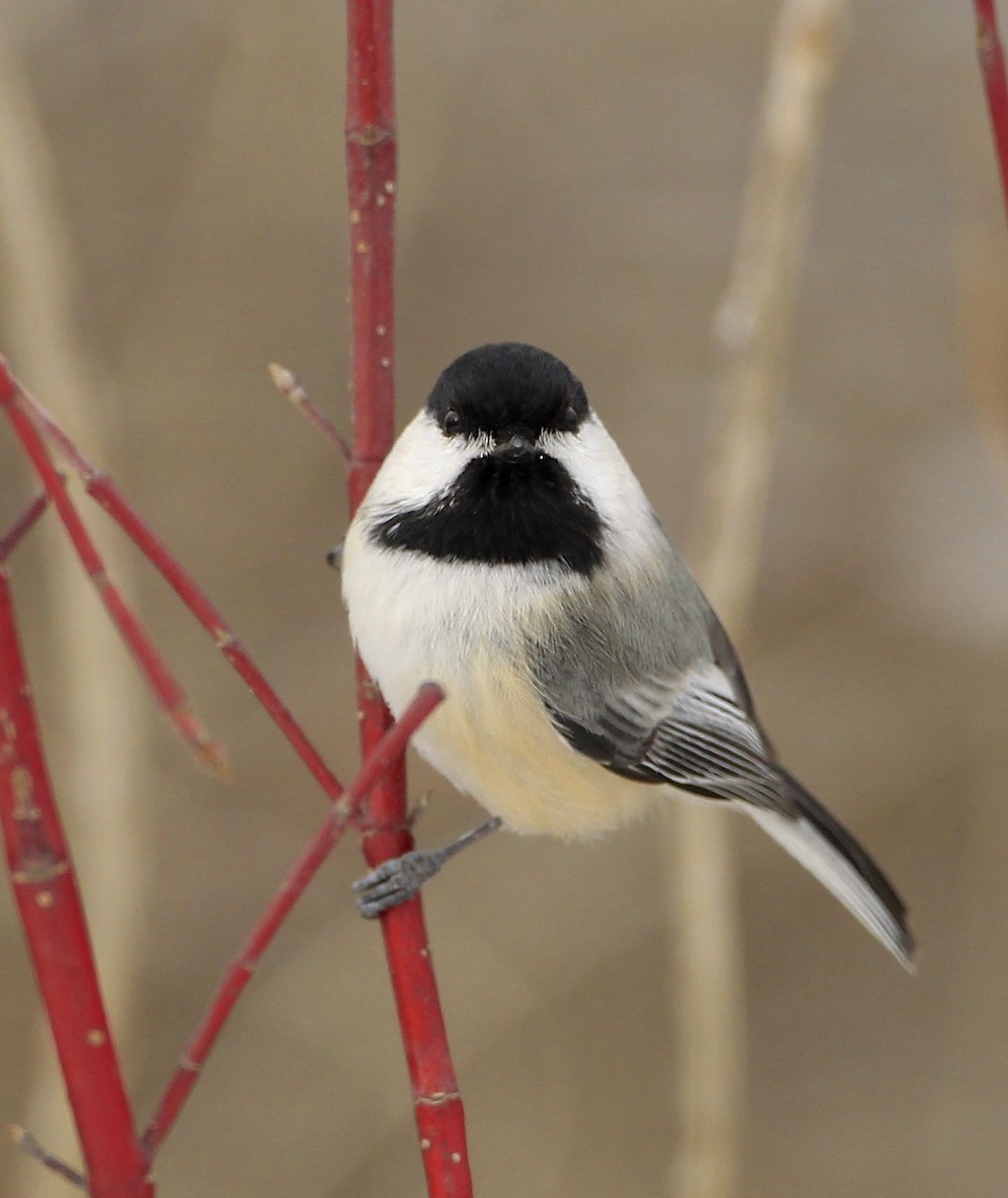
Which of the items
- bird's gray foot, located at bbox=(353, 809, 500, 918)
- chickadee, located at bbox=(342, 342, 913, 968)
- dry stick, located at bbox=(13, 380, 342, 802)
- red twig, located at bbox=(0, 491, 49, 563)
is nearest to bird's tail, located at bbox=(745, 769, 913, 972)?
chickadee, located at bbox=(342, 342, 913, 968)

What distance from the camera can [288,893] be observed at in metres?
0.62

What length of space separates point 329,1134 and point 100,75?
2.09m

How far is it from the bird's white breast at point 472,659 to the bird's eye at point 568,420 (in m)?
0.13

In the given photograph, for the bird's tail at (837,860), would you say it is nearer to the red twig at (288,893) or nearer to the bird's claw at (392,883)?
the bird's claw at (392,883)

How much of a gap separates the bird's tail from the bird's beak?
19.6 inches

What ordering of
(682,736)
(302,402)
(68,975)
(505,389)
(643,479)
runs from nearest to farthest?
1. (68,975)
2. (302,402)
3. (505,389)
4. (682,736)
5. (643,479)

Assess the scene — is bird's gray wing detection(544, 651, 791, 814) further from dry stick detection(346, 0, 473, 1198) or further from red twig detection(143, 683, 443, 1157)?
red twig detection(143, 683, 443, 1157)

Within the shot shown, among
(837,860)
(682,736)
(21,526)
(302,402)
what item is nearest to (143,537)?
(21,526)

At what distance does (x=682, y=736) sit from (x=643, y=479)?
1431mm

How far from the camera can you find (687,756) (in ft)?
4.98

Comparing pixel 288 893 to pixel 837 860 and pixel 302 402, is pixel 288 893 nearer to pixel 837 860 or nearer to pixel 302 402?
pixel 302 402

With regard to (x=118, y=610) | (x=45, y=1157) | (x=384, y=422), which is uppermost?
(x=384, y=422)

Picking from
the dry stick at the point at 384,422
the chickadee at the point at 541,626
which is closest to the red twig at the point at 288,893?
the dry stick at the point at 384,422

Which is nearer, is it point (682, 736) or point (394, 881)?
point (394, 881)
